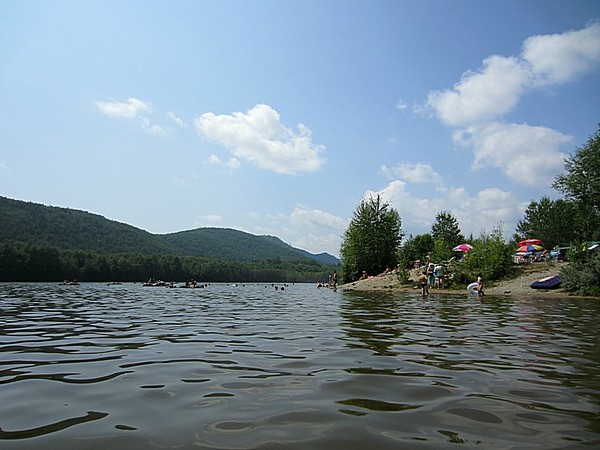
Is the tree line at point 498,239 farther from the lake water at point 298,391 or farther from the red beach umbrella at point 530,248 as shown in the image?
the lake water at point 298,391

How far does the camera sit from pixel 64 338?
884cm

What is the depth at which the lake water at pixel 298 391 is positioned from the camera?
330 cm

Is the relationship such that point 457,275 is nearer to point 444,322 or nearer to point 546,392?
point 444,322

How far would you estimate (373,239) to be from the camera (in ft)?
184

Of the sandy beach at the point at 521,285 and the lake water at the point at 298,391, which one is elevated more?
the sandy beach at the point at 521,285

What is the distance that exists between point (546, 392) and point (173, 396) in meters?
4.10

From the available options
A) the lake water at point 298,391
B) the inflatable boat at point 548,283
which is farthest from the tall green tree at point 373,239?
the lake water at point 298,391

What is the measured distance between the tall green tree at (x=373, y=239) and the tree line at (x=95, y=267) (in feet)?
225

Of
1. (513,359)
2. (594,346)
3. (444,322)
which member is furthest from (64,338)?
(594,346)

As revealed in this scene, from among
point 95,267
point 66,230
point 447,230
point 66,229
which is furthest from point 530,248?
point 66,229

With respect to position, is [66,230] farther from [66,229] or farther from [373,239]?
[373,239]

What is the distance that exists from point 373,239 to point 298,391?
172 ft

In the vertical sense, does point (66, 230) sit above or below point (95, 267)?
above

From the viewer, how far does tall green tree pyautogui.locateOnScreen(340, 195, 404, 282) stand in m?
56.2
